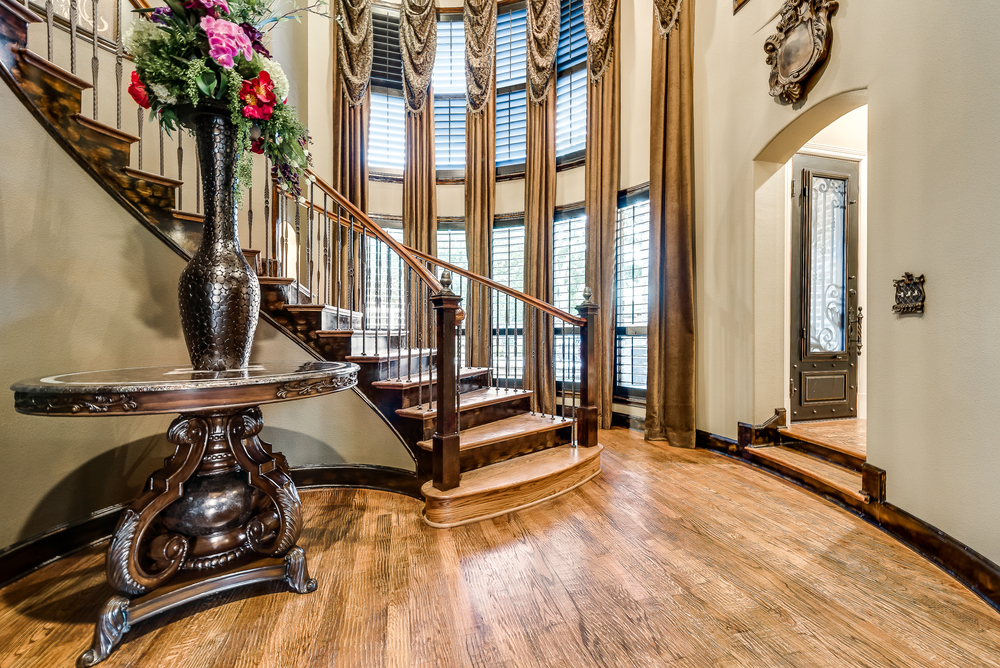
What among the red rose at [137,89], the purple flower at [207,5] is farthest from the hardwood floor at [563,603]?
the purple flower at [207,5]

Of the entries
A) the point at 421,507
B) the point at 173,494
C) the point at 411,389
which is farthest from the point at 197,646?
the point at 411,389

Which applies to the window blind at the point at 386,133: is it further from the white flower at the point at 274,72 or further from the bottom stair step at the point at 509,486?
the bottom stair step at the point at 509,486

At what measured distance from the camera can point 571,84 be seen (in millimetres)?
4762

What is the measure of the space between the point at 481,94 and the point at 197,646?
17.5ft

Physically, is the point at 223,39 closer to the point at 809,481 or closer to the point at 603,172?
the point at 809,481

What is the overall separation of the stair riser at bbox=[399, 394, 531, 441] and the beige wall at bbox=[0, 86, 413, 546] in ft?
3.93

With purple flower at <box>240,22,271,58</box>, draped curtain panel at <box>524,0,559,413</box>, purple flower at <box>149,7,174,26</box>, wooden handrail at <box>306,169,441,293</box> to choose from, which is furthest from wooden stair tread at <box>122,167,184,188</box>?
draped curtain panel at <box>524,0,559,413</box>

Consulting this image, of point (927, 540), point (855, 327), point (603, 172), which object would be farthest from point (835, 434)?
point (603, 172)

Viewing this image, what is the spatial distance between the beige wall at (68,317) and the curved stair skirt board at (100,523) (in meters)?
0.04

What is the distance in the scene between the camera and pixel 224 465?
147 cm

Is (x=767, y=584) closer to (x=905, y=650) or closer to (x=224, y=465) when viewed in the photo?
(x=905, y=650)

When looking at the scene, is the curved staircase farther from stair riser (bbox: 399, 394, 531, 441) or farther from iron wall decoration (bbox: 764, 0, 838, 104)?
iron wall decoration (bbox: 764, 0, 838, 104)

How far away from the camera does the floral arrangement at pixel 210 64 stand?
1320 millimetres

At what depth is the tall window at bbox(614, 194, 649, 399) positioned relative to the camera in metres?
4.23
